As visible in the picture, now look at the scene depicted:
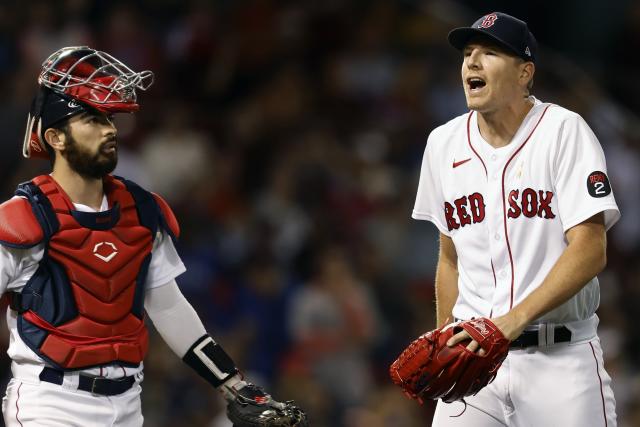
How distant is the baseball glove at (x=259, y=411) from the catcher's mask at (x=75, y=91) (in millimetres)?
1059

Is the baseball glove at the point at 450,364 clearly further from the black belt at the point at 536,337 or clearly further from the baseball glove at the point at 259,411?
the baseball glove at the point at 259,411

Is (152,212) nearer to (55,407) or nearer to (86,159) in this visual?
(86,159)

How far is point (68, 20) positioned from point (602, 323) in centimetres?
430

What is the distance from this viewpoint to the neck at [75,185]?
4047mm

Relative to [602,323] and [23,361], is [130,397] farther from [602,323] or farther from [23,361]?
[602,323]

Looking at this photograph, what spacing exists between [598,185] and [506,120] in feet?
1.45

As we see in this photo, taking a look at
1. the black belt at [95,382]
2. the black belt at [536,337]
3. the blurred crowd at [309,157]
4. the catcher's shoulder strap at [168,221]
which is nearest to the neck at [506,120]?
the black belt at [536,337]

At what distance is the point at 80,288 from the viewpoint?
393cm

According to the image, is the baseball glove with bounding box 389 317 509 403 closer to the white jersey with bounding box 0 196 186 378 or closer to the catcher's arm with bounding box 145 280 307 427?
the catcher's arm with bounding box 145 280 307 427

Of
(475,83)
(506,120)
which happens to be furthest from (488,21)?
(506,120)

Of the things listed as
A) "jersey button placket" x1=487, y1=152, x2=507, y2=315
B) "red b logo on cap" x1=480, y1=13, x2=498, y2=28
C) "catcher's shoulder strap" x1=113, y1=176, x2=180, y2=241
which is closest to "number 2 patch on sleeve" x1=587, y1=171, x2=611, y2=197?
"jersey button placket" x1=487, y1=152, x2=507, y2=315

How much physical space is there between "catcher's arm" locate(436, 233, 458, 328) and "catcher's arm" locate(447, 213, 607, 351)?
0.52 meters

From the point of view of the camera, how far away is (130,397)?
4059mm

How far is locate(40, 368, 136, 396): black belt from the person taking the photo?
12.8 feet
